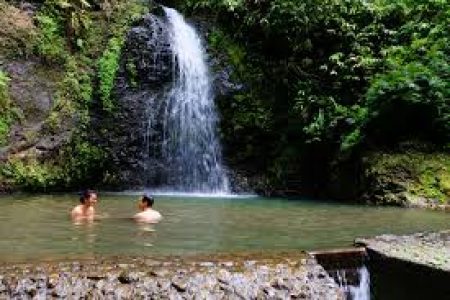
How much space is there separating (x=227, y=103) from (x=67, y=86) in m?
3.54

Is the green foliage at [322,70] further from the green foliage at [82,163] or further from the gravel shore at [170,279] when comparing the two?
the gravel shore at [170,279]

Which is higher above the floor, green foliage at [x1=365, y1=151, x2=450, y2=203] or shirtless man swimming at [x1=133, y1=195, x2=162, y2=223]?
green foliage at [x1=365, y1=151, x2=450, y2=203]

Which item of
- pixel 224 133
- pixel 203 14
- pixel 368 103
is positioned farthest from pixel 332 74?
pixel 203 14

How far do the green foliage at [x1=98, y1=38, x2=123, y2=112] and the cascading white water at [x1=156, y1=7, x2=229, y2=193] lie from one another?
1.24 m

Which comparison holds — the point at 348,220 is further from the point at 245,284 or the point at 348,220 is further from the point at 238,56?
the point at 238,56

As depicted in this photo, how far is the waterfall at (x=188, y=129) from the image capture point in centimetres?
1397

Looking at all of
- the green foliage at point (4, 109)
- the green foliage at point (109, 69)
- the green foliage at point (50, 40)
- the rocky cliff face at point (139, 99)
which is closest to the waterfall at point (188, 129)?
the rocky cliff face at point (139, 99)

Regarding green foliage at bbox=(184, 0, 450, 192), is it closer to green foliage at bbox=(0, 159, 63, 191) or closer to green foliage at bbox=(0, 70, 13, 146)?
green foliage at bbox=(0, 159, 63, 191)

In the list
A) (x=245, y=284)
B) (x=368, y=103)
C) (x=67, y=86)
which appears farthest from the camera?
(x=67, y=86)

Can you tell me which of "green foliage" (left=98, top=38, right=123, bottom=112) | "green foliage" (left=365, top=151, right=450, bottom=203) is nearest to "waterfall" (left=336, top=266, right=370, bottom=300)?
"green foliage" (left=365, top=151, right=450, bottom=203)

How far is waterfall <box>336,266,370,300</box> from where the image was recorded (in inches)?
232

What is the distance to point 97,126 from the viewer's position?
46.8 feet

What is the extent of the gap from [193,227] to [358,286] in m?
2.69

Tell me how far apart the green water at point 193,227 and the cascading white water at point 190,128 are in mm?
2040
